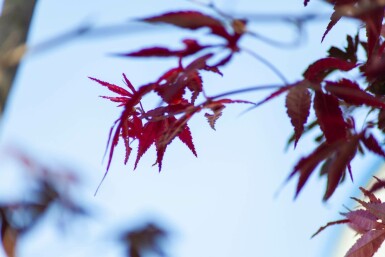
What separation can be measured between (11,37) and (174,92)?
0.21 m

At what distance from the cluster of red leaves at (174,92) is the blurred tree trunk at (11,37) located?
0.12 meters

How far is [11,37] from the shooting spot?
Answer: 642mm

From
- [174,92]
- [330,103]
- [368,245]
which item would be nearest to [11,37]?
[174,92]

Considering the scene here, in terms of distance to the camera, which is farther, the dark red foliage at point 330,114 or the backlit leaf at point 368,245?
the backlit leaf at point 368,245

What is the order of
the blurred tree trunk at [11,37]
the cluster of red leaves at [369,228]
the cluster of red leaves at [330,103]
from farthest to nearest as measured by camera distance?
1. the cluster of red leaves at [369,228]
2. the cluster of red leaves at [330,103]
3. the blurred tree trunk at [11,37]

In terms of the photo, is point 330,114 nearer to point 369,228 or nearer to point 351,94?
point 351,94

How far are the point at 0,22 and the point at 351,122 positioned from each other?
0.74 meters

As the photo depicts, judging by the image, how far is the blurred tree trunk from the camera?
0.61m

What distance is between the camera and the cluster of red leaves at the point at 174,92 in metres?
0.71

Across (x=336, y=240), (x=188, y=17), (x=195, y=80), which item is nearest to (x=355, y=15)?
(x=188, y=17)

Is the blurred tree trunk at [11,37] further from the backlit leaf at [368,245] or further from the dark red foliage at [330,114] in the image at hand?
the backlit leaf at [368,245]

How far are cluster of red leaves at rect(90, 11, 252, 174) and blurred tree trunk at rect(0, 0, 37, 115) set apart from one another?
0.12 meters

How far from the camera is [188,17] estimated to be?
691 mm

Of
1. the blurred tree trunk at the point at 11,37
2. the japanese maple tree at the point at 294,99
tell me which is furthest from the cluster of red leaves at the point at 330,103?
the blurred tree trunk at the point at 11,37
